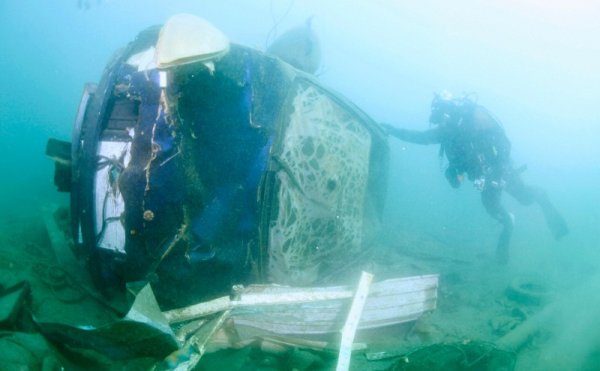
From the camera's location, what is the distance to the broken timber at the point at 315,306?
275 cm

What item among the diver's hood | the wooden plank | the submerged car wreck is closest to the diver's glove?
the submerged car wreck

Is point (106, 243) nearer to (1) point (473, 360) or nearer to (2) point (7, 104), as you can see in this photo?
(1) point (473, 360)

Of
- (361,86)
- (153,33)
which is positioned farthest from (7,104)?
(361,86)

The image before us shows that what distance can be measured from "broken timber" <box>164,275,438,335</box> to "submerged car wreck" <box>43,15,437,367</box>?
0.5 inches

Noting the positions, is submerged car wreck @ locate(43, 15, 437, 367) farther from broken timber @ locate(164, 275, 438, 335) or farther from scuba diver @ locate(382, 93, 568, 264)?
scuba diver @ locate(382, 93, 568, 264)

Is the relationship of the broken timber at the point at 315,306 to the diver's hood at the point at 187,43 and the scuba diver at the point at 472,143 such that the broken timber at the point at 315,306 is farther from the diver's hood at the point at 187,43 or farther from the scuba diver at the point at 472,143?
the scuba diver at the point at 472,143

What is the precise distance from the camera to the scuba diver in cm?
686

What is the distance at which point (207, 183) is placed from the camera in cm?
288

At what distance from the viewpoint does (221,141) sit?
9.50 ft

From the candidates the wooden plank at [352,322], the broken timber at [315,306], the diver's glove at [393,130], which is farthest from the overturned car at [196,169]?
the diver's glove at [393,130]

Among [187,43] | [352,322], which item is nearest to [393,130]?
[352,322]

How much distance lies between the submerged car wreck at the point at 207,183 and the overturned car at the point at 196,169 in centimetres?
1

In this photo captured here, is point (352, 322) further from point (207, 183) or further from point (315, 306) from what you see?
point (207, 183)

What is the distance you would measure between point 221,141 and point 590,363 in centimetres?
431
